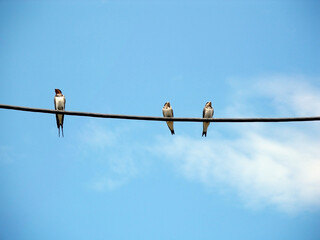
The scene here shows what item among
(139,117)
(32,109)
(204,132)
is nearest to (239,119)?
(139,117)

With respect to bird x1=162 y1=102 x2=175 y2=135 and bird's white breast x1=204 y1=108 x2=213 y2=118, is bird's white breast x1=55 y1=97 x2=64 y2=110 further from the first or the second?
bird's white breast x1=204 y1=108 x2=213 y2=118

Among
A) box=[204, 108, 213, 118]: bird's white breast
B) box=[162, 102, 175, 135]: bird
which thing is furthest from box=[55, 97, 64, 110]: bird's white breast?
box=[204, 108, 213, 118]: bird's white breast

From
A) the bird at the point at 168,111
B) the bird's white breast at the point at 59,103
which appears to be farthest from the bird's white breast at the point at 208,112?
the bird's white breast at the point at 59,103

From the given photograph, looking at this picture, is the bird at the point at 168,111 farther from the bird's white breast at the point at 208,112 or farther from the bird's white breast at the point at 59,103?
the bird's white breast at the point at 59,103

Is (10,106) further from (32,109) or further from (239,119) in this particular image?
(239,119)

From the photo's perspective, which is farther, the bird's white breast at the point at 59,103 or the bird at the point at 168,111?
the bird at the point at 168,111

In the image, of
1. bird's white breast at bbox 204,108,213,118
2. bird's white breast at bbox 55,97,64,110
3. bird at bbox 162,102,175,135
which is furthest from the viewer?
bird's white breast at bbox 204,108,213,118

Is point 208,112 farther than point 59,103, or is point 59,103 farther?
point 208,112

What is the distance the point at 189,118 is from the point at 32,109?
2651 millimetres

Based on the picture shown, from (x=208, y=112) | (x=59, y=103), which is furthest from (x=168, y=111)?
(x=59, y=103)

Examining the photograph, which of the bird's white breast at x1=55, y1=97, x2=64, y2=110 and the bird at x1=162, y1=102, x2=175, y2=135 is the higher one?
the bird's white breast at x1=55, y1=97, x2=64, y2=110

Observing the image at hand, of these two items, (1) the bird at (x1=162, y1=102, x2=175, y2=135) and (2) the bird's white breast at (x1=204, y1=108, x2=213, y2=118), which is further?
(2) the bird's white breast at (x1=204, y1=108, x2=213, y2=118)

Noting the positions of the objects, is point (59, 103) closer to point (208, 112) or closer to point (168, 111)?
point (168, 111)

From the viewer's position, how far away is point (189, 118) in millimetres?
6953
